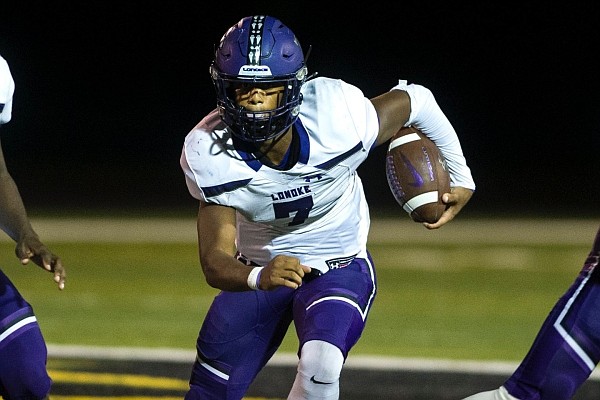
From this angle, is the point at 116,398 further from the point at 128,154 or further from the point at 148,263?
the point at 128,154

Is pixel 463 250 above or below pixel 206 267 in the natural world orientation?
below

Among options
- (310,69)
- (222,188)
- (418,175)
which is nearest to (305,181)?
(222,188)

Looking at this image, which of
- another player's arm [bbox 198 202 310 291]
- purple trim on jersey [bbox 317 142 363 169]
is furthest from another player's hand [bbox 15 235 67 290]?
purple trim on jersey [bbox 317 142 363 169]

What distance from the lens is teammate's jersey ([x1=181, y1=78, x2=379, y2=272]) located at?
4.29 meters

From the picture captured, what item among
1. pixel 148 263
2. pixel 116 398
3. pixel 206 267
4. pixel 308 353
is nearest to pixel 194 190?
pixel 206 267

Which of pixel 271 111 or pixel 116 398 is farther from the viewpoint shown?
pixel 116 398

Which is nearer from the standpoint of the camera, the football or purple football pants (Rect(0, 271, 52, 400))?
purple football pants (Rect(0, 271, 52, 400))

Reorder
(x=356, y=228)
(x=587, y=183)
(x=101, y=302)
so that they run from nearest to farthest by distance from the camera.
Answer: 1. (x=356, y=228)
2. (x=101, y=302)
3. (x=587, y=183)

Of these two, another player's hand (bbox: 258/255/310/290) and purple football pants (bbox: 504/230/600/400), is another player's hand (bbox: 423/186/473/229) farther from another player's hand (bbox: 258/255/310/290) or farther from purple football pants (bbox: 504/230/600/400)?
another player's hand (bbox: 258/255/310/290)

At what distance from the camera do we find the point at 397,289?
8.55 metres

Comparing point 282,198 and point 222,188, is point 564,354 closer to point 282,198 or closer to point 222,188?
point 282,198

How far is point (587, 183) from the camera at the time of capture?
13281mm

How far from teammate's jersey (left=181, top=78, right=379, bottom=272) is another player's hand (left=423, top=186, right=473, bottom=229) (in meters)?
0.30

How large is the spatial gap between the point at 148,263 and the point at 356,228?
524 cm
